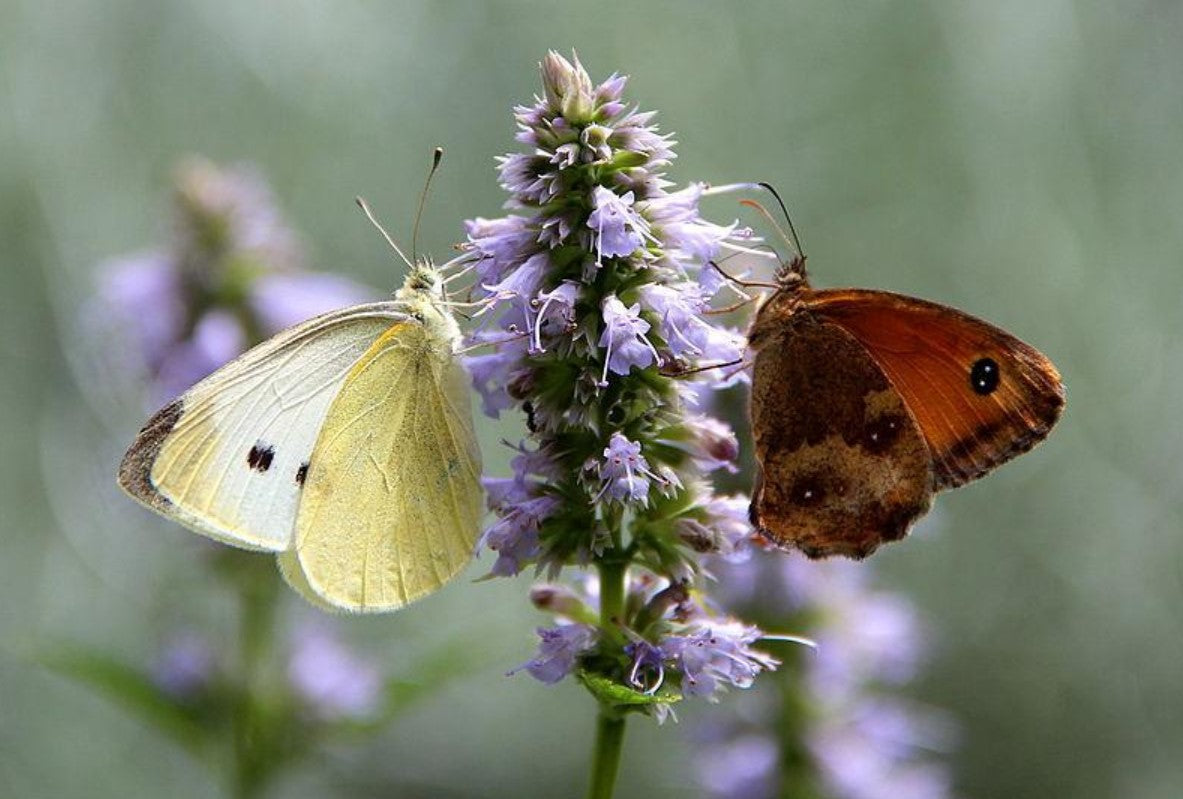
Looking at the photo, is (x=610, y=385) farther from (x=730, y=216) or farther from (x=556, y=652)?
(x=730, y=216)

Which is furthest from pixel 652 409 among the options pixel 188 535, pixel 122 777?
pixel 122 777

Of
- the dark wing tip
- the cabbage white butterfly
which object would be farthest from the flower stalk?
the dark wing tip

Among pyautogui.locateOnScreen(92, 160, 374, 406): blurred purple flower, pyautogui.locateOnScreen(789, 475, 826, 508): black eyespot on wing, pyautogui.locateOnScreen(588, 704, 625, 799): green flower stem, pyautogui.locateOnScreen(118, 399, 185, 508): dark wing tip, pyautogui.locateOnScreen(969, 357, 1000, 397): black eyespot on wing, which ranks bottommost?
pyautogui.locateOnScreen(588, 704, 625, 799): green flower stem

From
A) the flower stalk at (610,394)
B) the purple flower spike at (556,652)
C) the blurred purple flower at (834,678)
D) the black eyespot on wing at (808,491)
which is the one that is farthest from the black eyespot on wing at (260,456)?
the blurred purple flower at (834,678)

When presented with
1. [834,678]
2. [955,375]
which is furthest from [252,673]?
[955,375]

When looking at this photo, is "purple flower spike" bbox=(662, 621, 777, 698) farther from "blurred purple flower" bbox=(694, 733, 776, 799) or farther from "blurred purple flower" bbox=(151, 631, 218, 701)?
"blurred purple flower" bbox=(151, 631, 218, 701)

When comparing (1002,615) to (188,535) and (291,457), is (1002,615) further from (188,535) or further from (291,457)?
(291,457)

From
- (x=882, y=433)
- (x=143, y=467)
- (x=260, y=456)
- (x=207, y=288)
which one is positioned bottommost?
(x=143, y=467)

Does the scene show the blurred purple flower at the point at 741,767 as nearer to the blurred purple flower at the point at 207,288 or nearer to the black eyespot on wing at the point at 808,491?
the black eyespot on wing at the point at 808,491
